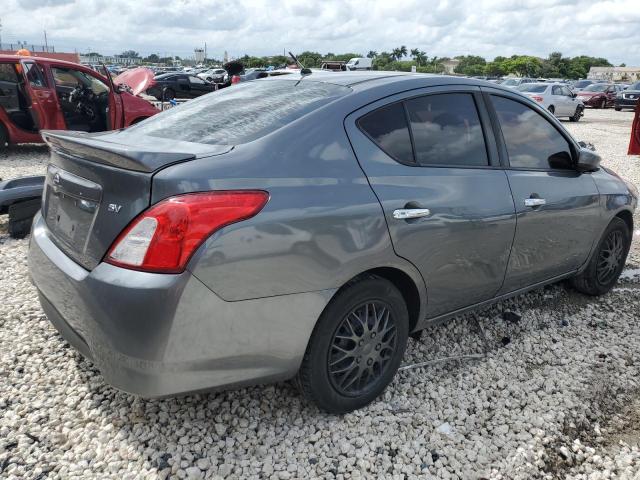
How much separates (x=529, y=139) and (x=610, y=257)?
1506mm

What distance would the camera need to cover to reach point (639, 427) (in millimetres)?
2830

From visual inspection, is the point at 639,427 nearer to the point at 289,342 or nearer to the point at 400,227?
the point at 400,227

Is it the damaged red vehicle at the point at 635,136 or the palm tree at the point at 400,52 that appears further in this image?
the palm tree at the point at 400,52

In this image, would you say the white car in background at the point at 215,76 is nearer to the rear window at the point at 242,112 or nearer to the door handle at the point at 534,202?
the rear window at the point at 242,112

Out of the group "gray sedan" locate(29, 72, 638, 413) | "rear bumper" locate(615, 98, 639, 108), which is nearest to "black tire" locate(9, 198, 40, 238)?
"gray sedan" locate(29, 72, 638, 413)

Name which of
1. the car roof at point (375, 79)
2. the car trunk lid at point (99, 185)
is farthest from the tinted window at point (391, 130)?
the car trunk lid at point (99, 185)

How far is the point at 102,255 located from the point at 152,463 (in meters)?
0.95

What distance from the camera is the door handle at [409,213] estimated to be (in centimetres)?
260

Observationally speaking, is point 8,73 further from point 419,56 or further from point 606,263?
point 419,56

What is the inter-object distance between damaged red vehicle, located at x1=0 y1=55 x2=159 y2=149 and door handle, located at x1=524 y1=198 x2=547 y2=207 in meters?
8.10

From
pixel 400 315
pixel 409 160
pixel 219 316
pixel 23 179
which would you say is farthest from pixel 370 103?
pixel 23 179

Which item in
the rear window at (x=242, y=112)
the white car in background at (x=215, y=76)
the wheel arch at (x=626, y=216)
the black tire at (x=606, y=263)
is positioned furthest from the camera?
the white car in background at (x=215, y=76)

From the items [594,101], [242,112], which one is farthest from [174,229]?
[594,101]

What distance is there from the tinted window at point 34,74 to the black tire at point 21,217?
487cm
